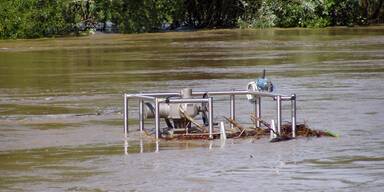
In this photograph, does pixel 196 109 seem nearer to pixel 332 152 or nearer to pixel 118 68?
pixel 332 152

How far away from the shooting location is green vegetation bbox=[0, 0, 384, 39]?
165ft

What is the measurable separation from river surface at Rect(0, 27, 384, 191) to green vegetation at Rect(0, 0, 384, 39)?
9491mm

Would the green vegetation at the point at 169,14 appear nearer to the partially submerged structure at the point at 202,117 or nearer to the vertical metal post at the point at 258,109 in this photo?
the vertical metal post at the point at 258,109

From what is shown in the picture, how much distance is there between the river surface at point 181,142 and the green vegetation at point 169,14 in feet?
31.1

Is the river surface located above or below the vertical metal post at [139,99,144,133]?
below

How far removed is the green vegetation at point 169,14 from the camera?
50.2 meters

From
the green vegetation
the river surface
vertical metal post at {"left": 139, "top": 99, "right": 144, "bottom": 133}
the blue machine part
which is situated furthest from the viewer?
the green vegetation

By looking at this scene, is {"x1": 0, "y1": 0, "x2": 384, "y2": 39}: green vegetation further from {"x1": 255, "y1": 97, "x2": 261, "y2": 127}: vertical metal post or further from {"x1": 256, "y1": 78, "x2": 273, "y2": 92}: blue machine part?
{"x1": 256, "y1": 78, "x2": 273, "y2": 92}: blue machine part

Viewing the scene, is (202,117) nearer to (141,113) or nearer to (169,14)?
(141,113)

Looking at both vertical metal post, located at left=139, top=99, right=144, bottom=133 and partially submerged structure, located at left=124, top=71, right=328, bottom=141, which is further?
vertical metal post, located at left=139, top=99, right=144, bottom=133

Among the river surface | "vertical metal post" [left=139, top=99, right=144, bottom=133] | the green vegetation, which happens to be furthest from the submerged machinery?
the green vegetation

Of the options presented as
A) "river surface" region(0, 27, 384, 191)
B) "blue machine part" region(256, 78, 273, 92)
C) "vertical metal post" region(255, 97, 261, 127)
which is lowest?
"river surface" region(0, 27, 384, 191)

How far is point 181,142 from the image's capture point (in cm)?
1584

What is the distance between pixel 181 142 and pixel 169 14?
39.8m
